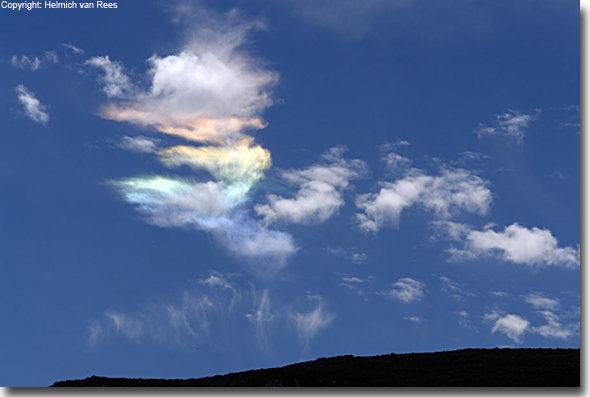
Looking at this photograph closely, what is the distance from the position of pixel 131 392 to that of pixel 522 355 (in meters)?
56.4

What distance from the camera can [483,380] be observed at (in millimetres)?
57812

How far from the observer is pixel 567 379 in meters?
55.6

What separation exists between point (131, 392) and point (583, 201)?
29.3m

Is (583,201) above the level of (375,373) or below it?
above

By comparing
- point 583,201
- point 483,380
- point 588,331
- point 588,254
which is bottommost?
point 483,380

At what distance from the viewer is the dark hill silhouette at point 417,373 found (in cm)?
5766

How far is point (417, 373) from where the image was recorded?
65.1 metres

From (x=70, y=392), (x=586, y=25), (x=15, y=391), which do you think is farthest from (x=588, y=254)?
(x=15, y=391)

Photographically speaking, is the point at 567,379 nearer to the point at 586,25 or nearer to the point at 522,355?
the point at 522,355

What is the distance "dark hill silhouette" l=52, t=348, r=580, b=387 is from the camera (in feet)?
189

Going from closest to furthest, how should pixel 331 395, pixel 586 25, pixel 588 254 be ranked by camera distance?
pixel 331 395, pixel 588 254, pixel 586 25

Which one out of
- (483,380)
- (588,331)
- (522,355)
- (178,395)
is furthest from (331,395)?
(522,355)

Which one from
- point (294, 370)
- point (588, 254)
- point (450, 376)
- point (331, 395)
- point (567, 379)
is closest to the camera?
point (331, 395)

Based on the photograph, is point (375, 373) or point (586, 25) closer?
point (586, 25)
